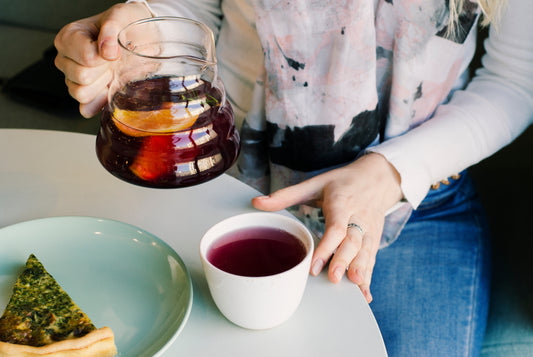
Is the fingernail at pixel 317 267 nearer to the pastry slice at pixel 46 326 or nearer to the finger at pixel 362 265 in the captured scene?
the finger at pixel 362 265

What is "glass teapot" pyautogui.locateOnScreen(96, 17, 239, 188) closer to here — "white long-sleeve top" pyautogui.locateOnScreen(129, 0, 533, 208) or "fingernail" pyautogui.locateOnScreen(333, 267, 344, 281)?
"fingernail" pyautogui.locateOnScreen(333, 267, 344, 281)

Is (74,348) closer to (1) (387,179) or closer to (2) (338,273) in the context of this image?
(2) (338,273)

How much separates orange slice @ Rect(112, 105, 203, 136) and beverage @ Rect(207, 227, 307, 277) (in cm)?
12

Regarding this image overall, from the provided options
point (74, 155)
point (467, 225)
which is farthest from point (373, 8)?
point (74, 155)

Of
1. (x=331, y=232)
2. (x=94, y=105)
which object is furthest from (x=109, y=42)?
(x=331, y=232)

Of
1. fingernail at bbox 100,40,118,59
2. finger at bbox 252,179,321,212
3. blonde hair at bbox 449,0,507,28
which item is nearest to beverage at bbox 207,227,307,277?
finger at bbox 252,179,321,212

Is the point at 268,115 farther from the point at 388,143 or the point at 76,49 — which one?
the point at 76,49

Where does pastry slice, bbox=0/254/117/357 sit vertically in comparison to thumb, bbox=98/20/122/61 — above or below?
below

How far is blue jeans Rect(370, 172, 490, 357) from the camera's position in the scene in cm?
78

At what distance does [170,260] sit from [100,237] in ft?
0.33

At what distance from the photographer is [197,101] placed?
21.3 inches

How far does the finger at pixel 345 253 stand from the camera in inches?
22.7

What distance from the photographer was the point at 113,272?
0.59m

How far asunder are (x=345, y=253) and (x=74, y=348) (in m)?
0.30
